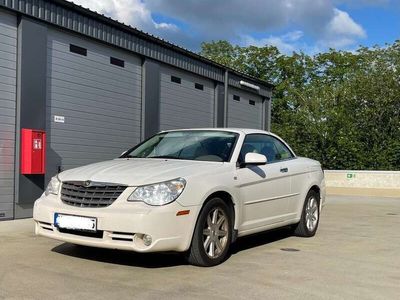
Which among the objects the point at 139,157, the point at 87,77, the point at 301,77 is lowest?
the point at 139,157

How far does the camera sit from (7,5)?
32.6 ft

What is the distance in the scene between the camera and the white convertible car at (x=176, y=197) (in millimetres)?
5652

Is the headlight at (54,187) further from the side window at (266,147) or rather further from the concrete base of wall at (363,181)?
the concrete base of wall at (363,181)

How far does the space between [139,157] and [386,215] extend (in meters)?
7.69

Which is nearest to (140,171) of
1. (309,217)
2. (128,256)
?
(128,256)

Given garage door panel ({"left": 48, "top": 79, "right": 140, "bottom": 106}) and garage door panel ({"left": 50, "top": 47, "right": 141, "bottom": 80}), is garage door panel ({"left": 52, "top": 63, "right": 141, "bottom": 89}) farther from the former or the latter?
garage door panel ({"left": 48, "top": 79, "right": 140, "bottom": 106})

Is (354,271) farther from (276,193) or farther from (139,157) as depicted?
(139,157)

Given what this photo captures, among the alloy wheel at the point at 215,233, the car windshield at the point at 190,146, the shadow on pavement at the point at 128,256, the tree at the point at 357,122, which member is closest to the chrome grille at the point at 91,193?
the shadow on pavement at the point at 128,256

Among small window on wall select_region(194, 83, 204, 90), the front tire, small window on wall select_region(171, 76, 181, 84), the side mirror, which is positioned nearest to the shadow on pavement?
the front tire

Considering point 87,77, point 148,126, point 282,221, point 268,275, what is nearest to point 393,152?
point 148,126

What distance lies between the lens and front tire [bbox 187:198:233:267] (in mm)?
5992

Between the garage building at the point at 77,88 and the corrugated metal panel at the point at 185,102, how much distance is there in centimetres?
3

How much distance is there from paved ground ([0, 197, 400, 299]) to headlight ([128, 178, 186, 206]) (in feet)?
2.56

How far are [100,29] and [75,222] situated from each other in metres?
7.51
